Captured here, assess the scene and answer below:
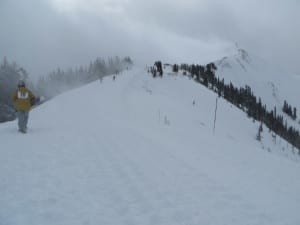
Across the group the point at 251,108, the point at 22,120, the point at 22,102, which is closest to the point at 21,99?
the point at 22,102

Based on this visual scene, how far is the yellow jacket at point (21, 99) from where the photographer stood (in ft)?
50.7

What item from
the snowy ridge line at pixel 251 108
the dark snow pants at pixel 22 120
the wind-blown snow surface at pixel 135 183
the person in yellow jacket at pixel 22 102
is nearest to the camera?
the wind-blown snow surface at pixel 135 183

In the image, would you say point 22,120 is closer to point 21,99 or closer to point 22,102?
point 22,102

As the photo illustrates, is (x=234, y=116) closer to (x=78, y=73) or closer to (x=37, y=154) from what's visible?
(x=37, y=154)

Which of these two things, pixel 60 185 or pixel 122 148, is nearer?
pixel 60 185

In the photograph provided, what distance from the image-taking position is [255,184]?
8578 millimetres

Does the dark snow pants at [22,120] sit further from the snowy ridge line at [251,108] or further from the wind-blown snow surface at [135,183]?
the snowy ridge line at [251,108]

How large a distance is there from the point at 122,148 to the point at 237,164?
4323 millimetres

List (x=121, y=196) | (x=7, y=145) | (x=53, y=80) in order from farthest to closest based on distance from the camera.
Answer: (x=53, y=80)
(x=7, y=145)
(x=121, y=196)

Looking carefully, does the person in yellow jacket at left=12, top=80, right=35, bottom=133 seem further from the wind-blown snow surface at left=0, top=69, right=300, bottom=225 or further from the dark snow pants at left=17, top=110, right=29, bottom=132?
the wind-blown snow surface at left=0, top=69, right=300, bottom=225

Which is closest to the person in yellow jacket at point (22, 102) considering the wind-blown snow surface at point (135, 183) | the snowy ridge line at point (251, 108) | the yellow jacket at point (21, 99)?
the yellow jacket at point (21, 99)

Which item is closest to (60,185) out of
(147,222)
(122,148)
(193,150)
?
(147,222)

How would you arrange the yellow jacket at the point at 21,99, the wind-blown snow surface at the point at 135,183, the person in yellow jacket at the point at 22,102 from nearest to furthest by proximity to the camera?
the wind-blown snow surface at the point at 135,183
the person in yellow jacket at the point at 22,102
the yellow jacket at the point at 21,99

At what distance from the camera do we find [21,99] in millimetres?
15594
